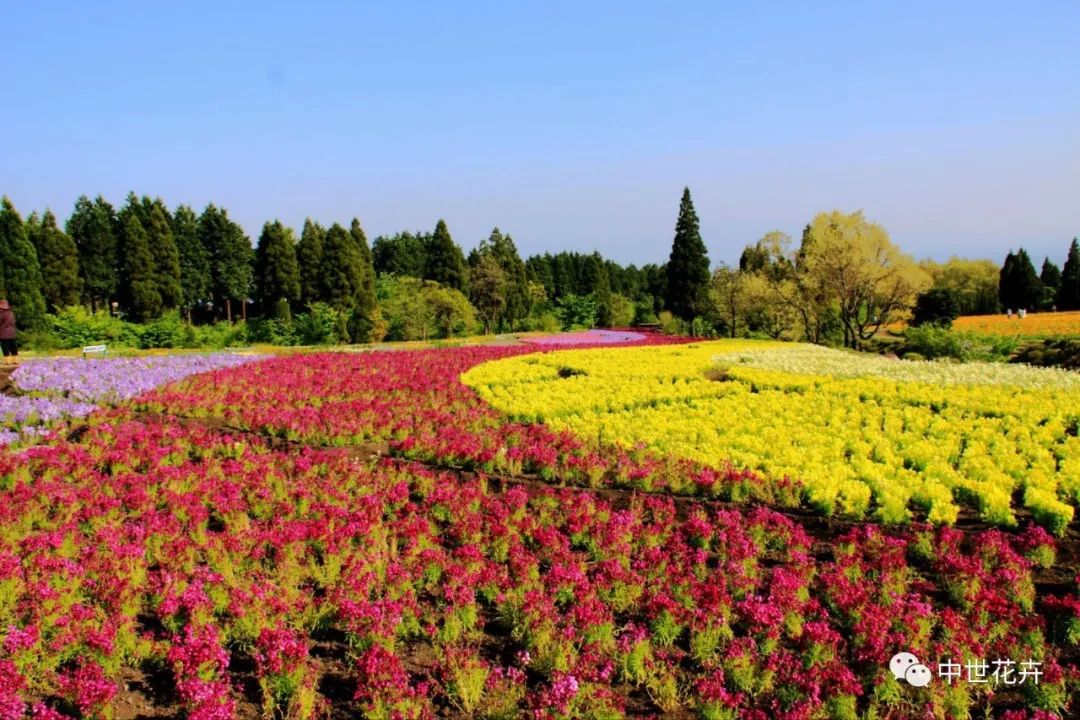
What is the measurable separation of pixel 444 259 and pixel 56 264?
27.1 metres

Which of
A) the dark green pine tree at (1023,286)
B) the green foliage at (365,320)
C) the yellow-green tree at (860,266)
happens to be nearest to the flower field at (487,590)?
the yellow-green tree at (860,266)

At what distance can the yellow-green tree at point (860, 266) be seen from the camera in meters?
32.2

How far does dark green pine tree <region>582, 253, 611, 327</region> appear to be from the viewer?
6644 cm

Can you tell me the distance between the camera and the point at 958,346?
25906 millimetres

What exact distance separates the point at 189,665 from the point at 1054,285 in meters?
90.1

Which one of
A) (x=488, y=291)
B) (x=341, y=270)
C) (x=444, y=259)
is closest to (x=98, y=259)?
(x=341, y=270)

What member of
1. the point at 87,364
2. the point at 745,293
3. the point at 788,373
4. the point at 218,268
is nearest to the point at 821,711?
the point at 788,373

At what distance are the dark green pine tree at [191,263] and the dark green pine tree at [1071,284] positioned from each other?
7615cm

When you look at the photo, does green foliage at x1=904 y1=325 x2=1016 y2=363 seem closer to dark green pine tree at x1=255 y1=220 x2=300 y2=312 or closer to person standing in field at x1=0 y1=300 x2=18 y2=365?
person standing in field at x1=0 y1=300 x2=18 y2=365

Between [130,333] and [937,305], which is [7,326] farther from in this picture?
[937,305]

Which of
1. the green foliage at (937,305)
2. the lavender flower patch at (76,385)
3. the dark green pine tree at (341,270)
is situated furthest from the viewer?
the green foliage at (937,305)

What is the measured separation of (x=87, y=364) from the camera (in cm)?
1916

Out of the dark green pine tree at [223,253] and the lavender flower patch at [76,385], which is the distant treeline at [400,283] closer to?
the dark green pine tree at [223,253]

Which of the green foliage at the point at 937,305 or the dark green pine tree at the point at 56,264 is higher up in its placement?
the dark green pine tree at the point at 56,264
